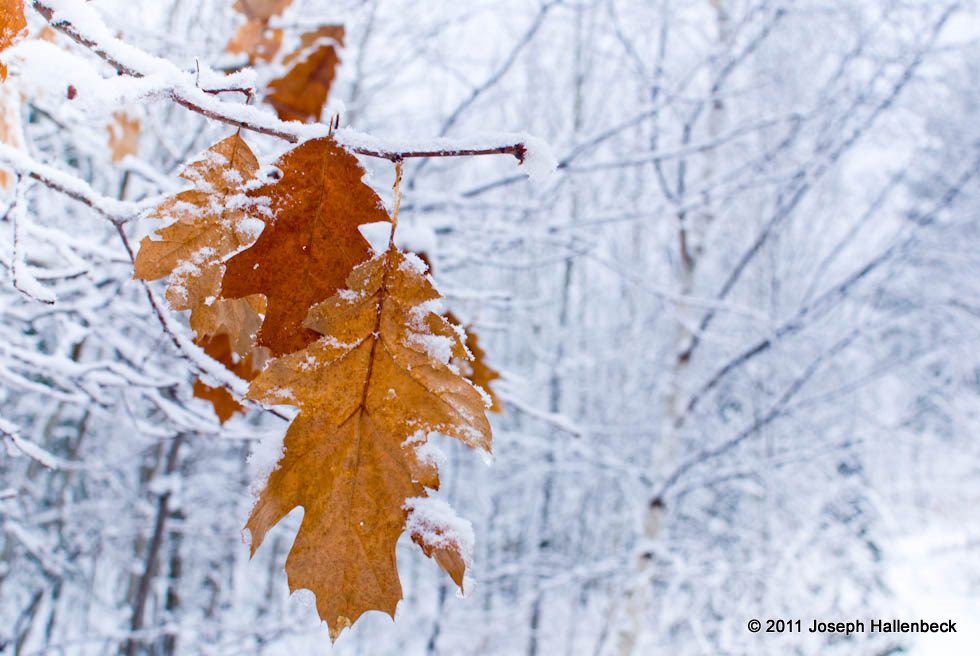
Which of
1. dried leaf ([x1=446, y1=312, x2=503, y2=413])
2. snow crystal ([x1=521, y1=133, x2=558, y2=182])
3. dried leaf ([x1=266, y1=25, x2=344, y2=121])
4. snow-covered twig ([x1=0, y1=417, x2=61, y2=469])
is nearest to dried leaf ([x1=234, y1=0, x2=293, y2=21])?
dried leaf ([x1=266, y1=25, x2=344, y2=121])

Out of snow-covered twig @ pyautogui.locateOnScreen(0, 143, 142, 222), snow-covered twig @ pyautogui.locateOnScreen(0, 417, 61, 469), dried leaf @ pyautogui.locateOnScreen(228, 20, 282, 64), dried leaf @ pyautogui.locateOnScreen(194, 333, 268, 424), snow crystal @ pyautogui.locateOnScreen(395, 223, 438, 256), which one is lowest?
snow-covered twig @ pyautogui.locateOnScreen(0, 417, 61, 469)

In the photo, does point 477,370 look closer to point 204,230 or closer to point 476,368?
point 476,368

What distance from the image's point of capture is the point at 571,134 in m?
2.60

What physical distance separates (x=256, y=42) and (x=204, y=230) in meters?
1.54

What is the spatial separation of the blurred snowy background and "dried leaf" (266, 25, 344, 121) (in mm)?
207

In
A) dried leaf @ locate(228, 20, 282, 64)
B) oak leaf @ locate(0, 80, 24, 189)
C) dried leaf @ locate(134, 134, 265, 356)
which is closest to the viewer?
dried leaf @ locate(134, 134, 265, 356)

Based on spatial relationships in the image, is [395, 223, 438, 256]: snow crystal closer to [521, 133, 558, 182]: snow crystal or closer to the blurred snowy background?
the blurred snowy background

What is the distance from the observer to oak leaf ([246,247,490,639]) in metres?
0.53

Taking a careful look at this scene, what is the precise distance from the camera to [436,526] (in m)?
0.54

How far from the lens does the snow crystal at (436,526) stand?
53 centimetres

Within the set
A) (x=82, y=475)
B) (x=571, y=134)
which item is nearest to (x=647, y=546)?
(x=571, y=134)

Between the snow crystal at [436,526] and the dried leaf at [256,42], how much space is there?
5.94ft

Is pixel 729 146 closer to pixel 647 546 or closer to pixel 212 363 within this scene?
pixel 647 546

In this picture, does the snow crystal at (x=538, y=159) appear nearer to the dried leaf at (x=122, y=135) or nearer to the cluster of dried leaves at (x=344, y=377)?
the cluster of dried leaves at (x=344, y=377)
